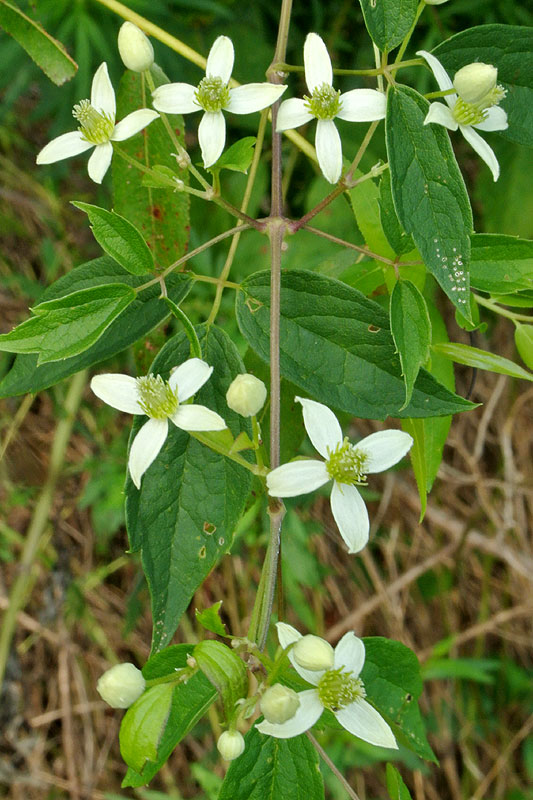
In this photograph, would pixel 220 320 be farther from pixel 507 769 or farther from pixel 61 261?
pixel 507 769

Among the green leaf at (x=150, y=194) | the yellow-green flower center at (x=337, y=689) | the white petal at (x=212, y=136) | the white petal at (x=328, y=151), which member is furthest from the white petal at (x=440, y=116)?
the yellow-green flower center at (x=337, y=689)

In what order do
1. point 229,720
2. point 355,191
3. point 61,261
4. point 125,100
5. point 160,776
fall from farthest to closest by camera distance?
point 160,776 < point 61,261 < point 125,100 < point 355,191 < point 229,720

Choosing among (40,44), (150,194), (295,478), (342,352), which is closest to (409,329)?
(342,352)

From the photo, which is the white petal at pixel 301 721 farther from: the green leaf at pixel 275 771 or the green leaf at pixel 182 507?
the green leaf at pixel 182 507

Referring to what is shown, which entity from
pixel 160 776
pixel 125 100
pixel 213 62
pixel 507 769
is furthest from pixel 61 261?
pixel 507 769

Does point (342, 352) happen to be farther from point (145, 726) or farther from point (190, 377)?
point (145, 726)

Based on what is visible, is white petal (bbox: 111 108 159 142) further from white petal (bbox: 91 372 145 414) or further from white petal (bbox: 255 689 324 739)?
white petal (bbox: 255 689 324 739)
